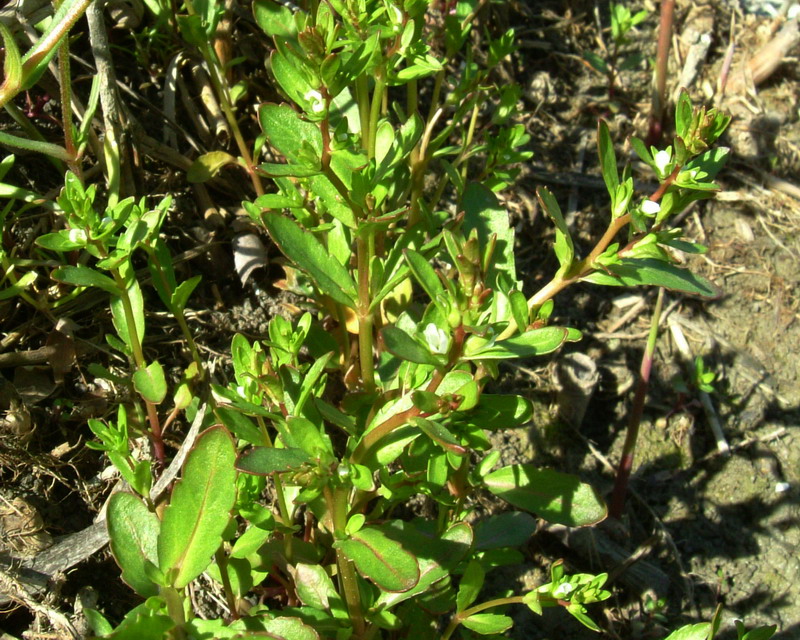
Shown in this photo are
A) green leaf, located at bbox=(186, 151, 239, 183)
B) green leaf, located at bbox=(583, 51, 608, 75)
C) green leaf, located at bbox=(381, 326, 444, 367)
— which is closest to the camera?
green leaf, located at bbox=(381, 326, 444, 367)

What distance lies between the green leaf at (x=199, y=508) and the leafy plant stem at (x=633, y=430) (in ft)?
5.28

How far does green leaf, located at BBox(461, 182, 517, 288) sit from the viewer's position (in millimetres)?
2082

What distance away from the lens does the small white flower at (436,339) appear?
1580mm

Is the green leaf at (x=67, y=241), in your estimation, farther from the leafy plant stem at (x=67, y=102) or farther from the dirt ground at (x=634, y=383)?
the dirt ground at (x=634, y=383)

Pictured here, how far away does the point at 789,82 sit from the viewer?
410cm

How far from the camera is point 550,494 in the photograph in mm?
2139

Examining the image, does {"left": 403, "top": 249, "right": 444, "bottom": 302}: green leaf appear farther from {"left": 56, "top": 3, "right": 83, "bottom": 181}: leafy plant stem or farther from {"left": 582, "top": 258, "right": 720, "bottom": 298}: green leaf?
{"left": 56, "top": 3, "right": 83, "bottom": 181}: leafy plant stem

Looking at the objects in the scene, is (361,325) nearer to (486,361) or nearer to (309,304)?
(486,361)

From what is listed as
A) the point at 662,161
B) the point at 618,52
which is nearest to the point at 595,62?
the point at 618,52

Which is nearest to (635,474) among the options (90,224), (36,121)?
(90,224)

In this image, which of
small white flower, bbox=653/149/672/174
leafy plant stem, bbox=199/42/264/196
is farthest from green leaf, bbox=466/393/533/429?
leafy plant stem, bbox=199/42/264/196

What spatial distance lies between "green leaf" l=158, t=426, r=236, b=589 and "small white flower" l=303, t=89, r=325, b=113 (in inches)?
28.7

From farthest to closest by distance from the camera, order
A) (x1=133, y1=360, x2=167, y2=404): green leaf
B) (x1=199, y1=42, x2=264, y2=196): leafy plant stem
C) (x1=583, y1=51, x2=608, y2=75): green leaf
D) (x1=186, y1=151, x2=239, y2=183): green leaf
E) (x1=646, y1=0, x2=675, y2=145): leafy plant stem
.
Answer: (x1=583, y1=51, x2=608, y2=75): green leaf, (x1=646, y1=0, x2=675, y2=145): leafy plant stem, (x1=186, y1=151, x2=239, y2=183): green leaf, (x1=199, y1=42, x2=264, y2=196): leafy plant stem, (x1=133, y1=360, x2=167, y2=404): green leaf

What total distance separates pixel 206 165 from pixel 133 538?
1387 millimetres
